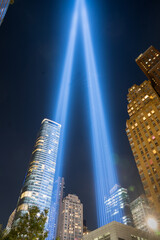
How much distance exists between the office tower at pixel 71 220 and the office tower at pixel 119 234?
123458 millimetres

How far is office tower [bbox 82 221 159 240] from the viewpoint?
53906mm

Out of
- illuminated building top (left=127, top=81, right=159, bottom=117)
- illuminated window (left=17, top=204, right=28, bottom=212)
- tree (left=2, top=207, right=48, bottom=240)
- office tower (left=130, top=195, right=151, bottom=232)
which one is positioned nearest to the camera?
tree (left=2, top=207, right=48, bottom=240)

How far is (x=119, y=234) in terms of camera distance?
177ft

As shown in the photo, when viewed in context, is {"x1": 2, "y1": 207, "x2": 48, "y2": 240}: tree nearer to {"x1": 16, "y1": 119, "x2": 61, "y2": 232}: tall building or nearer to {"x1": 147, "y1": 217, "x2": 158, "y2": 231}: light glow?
{"x1": 147, "y1": 217, "x2": 158, "y2": 231}: light glow

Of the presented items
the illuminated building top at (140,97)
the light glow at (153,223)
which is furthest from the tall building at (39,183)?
the light glow at (153,223)

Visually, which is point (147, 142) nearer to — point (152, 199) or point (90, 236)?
point (152, 199)

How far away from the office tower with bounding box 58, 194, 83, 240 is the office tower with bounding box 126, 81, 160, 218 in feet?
432

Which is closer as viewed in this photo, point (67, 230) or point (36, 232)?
point (36, 232)

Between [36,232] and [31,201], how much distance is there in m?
146

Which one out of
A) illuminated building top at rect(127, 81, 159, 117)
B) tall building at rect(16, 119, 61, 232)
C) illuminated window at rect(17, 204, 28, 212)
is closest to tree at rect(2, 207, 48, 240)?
illuminated building top at rect(127, 81, 159, 117)

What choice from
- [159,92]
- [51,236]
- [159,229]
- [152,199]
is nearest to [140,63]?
[159,92]

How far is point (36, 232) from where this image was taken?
24.8m

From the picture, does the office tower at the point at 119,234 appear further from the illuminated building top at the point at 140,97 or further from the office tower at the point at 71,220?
the office tower at the point at 71,220

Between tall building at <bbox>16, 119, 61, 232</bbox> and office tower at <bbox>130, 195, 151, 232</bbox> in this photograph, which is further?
office tower at <bbox>130, 195, 151, 232</bbox>
